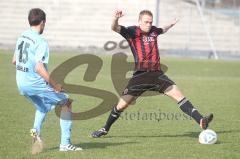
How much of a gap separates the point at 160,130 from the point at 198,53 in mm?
26306

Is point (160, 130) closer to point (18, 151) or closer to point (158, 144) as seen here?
point (158, 144)

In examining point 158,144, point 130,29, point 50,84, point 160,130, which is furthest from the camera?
point 160,130

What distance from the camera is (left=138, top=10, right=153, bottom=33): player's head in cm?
996

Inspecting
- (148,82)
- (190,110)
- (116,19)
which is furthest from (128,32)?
(190,110)

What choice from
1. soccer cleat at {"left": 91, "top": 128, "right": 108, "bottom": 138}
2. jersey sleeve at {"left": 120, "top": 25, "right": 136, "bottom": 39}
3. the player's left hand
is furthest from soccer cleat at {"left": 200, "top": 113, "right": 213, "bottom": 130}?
the player's left hand

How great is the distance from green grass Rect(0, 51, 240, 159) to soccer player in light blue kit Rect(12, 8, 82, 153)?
47cm

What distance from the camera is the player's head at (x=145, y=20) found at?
996cm

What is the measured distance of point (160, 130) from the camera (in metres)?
11.0

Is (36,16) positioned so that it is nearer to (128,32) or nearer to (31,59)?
(31,59)

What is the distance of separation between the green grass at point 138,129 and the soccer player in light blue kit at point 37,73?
18.3 inches

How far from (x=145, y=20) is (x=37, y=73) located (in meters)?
2.37

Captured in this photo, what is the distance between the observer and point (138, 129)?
11.1 metres

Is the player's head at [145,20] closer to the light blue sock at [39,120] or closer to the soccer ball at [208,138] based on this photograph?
the soccer ball at [208,138]

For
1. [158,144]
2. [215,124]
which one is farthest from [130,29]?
[215,124]
